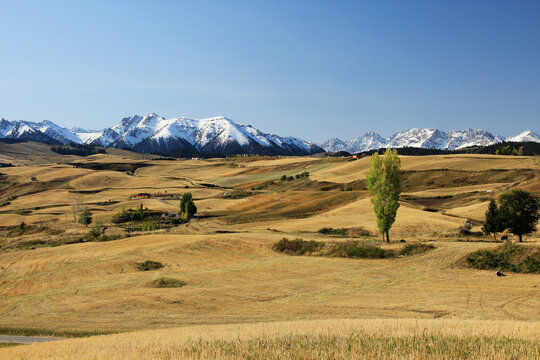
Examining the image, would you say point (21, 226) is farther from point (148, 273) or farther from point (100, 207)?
point (148, 273)

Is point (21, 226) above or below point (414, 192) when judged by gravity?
below

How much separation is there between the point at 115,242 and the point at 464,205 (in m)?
74.9

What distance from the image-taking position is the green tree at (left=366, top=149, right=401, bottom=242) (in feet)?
202

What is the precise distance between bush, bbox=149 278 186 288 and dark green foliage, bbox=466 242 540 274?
3094 cm

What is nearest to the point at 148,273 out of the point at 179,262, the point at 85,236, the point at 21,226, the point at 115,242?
the point at 179,262

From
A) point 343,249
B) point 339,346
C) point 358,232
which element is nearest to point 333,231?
point 358,232

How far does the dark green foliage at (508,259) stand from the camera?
42.5 meters

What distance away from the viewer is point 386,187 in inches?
2431

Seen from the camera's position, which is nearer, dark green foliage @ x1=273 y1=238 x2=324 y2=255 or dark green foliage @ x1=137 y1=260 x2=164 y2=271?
dark green foliage @ x1=137 y1=260 x2=164 y2=271

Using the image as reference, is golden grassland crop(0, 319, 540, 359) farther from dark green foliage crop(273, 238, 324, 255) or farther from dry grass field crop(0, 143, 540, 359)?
dark green foliage crop(273, 238, 324, 255)

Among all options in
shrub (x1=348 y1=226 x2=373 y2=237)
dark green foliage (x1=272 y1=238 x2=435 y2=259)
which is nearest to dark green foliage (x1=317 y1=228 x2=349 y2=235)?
shrub (x1=348 y1=226 x2=373 y2=237)

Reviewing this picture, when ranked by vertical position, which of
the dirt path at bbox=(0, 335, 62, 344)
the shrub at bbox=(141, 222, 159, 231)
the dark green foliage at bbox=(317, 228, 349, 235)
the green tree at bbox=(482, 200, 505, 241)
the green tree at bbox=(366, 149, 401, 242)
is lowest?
the shrub at bbox=(141, 222, 159, 231)

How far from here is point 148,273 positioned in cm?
5259

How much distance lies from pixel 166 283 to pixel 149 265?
12027mm
